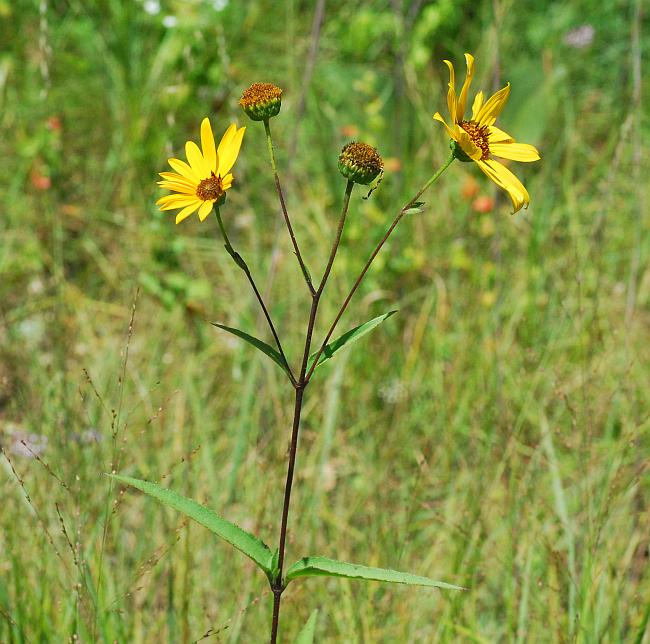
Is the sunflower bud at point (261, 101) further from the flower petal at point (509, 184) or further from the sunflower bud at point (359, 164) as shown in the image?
the flower petal at point (509, 184)

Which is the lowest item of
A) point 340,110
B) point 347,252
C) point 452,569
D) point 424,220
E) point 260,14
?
point 452,569

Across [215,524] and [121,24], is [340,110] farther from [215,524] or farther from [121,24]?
[215,524]

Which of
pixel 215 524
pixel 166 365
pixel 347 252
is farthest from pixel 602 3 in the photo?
pixel 215 524

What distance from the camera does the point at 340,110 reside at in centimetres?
280

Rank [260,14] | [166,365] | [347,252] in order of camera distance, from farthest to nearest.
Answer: [260,14] → [347,252] → [166,365]

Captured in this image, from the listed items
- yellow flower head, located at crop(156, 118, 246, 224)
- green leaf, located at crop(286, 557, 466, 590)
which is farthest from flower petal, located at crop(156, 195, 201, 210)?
green leaf, located at crop(286, 557, 466, 590)

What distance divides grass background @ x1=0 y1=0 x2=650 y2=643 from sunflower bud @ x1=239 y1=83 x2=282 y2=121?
47cm

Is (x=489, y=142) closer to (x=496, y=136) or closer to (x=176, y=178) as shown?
(x=496, y=136)

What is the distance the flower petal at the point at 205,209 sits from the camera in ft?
2.73

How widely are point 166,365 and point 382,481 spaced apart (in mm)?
684

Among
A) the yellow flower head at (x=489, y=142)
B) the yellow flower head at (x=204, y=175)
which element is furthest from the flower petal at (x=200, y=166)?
the yellow flower head at (x=489, y=142)

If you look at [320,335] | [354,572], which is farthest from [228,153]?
[320,335]

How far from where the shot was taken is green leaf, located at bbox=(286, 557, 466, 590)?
0.81 m

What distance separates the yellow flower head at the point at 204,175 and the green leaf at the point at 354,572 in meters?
0.40
